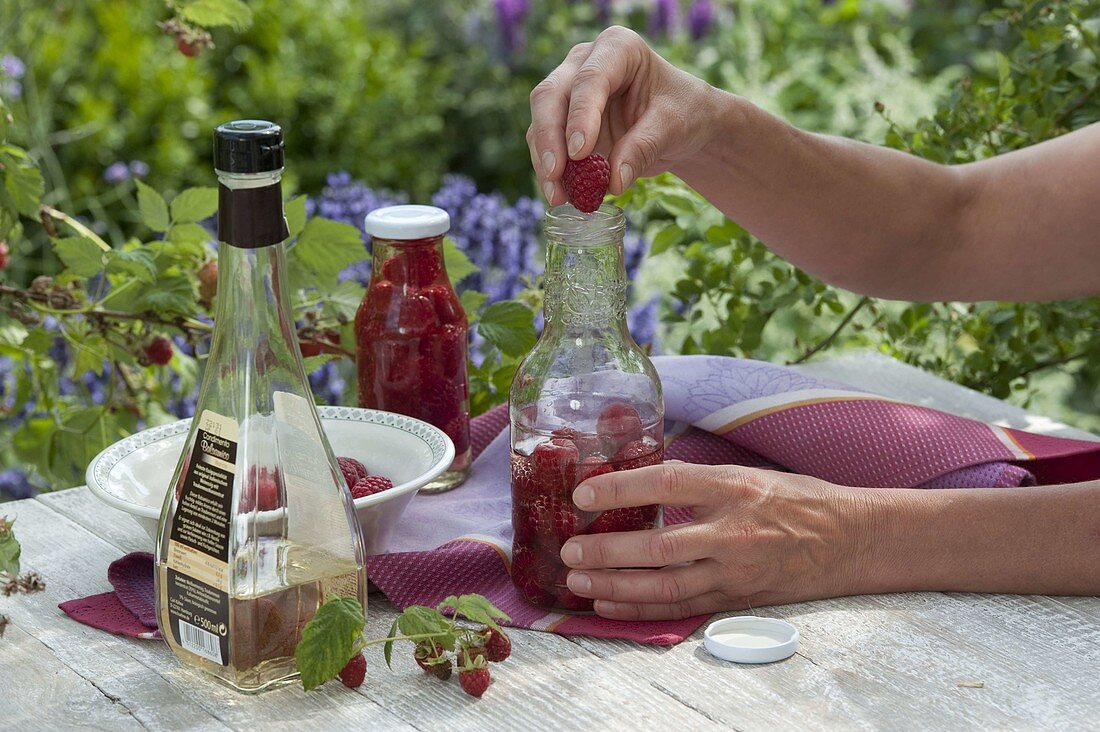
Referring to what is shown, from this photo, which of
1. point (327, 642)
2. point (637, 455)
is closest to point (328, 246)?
point (637, 455)

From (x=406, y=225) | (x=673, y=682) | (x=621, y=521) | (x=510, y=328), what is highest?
(x=406, y=225)

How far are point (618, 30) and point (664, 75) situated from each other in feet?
0.26

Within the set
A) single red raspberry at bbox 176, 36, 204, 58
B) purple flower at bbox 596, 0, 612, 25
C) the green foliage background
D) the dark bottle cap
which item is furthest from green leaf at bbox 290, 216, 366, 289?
purple flower at bbox 596, 0, 612, 25

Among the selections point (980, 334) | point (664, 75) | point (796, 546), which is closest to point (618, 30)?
point (664, 75)

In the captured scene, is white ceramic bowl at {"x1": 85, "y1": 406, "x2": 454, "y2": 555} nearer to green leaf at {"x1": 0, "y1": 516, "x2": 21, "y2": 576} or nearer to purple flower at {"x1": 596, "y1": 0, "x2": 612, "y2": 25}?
green leaf at {"x1": 0, "y1": 516, "x2": 21, "y2": 576}

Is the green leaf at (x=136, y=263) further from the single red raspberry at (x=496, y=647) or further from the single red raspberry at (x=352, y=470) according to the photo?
the single red raspberry at (x=496, y=647)

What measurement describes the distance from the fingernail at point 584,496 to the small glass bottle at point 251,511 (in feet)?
0.61

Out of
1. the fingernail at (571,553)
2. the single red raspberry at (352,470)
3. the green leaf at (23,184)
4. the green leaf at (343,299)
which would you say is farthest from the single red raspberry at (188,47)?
the fingernail at (571,553)

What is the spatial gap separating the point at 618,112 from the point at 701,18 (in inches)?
130

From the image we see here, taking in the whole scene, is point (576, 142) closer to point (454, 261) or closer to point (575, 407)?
point (575, 407)

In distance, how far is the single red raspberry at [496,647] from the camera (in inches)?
39.8

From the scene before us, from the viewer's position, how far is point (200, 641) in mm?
964

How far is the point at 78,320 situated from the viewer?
176 cm

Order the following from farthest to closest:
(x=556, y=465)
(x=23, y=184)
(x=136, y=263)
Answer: (x=23, y=184) < (x=136, y=263) < (x=556, y=465)
